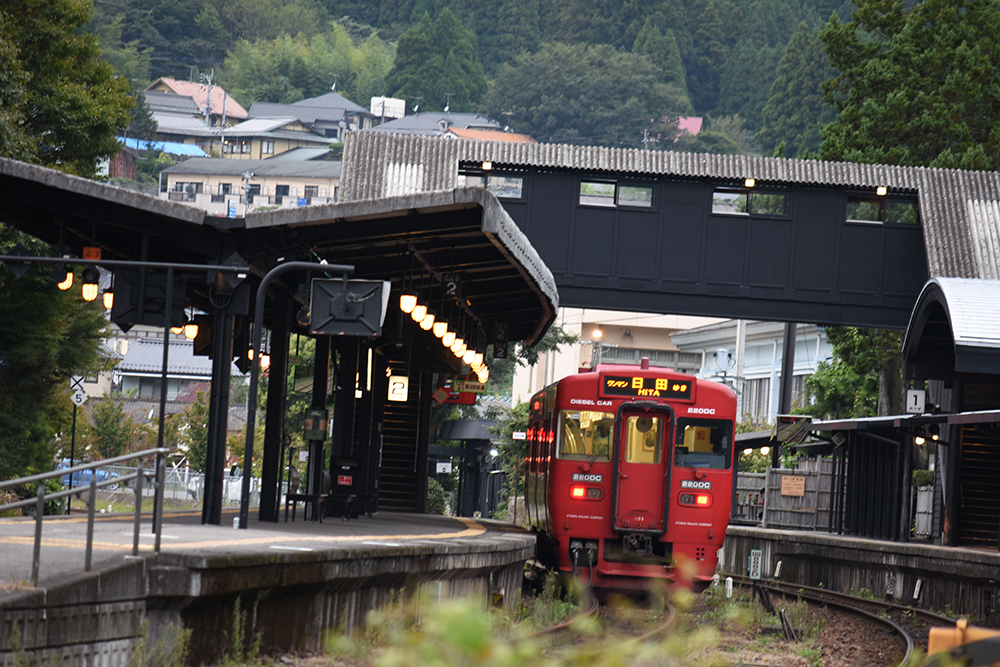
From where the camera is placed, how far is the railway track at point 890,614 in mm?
15738

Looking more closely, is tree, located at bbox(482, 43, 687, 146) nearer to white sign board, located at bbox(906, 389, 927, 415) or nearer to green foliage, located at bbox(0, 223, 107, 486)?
green foliage, located at bbox(0, 223, 107, 486)

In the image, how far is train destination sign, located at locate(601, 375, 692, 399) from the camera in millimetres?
16734

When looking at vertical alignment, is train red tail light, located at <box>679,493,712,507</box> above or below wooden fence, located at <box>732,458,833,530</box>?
above

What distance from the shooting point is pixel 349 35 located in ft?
525

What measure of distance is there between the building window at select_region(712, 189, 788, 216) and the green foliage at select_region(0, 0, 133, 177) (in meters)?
12.8

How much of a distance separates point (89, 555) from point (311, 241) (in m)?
7.13

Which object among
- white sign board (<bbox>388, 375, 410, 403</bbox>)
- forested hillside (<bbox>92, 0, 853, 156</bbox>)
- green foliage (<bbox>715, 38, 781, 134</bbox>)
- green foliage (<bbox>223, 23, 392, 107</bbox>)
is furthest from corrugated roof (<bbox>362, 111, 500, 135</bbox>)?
white sign board (<bbox>388, 375, 410, 403</bbox>)

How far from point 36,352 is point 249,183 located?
8884 centimetres

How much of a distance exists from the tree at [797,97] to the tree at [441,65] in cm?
4237

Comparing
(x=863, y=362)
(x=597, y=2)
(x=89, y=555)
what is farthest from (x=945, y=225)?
(x=597, y=2)

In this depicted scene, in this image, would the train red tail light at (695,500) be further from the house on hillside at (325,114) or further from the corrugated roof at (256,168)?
the house on hillside at (325,114)

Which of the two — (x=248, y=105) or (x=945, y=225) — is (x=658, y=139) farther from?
(x=945, y=225)

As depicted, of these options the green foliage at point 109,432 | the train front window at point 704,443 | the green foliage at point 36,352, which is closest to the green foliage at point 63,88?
the green foliage at point 36,352

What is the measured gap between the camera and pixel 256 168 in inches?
4510
